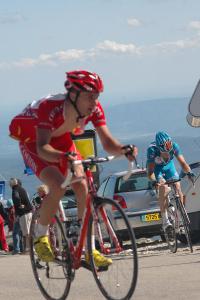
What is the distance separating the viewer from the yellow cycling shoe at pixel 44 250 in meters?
7.46

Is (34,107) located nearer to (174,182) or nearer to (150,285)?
(150,285)

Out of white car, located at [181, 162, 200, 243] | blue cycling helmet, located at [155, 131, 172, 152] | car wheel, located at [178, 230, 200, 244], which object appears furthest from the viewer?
car wheel, located at [178, 230, 200, 244]

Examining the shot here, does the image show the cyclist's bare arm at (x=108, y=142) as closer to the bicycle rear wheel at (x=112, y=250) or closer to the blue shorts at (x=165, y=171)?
the bicycle rear wheel at (x=112, y=250)

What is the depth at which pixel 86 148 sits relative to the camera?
74.9ft

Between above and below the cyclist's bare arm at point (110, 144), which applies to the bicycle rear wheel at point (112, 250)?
below

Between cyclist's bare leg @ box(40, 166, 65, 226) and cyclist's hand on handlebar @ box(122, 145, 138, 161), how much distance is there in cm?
55

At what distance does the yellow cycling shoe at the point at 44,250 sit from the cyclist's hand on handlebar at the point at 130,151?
3.70 feet

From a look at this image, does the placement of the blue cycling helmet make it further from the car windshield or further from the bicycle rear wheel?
the bicycle rear wheel

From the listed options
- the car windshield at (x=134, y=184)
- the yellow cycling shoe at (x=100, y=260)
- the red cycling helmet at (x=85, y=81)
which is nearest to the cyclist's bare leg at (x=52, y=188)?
the yellow cycling shoe at (x=100, y=260)

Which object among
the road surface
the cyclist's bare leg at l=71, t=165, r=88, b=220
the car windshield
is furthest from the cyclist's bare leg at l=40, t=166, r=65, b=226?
the car windshield

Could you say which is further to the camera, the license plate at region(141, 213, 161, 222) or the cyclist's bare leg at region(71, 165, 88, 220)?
the license plate at region(141, 213, 161, 222)

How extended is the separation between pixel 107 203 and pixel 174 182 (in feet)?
23.7

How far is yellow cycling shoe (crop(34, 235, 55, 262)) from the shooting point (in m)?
7.46

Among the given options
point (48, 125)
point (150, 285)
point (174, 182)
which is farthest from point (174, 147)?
point (48, 125)
